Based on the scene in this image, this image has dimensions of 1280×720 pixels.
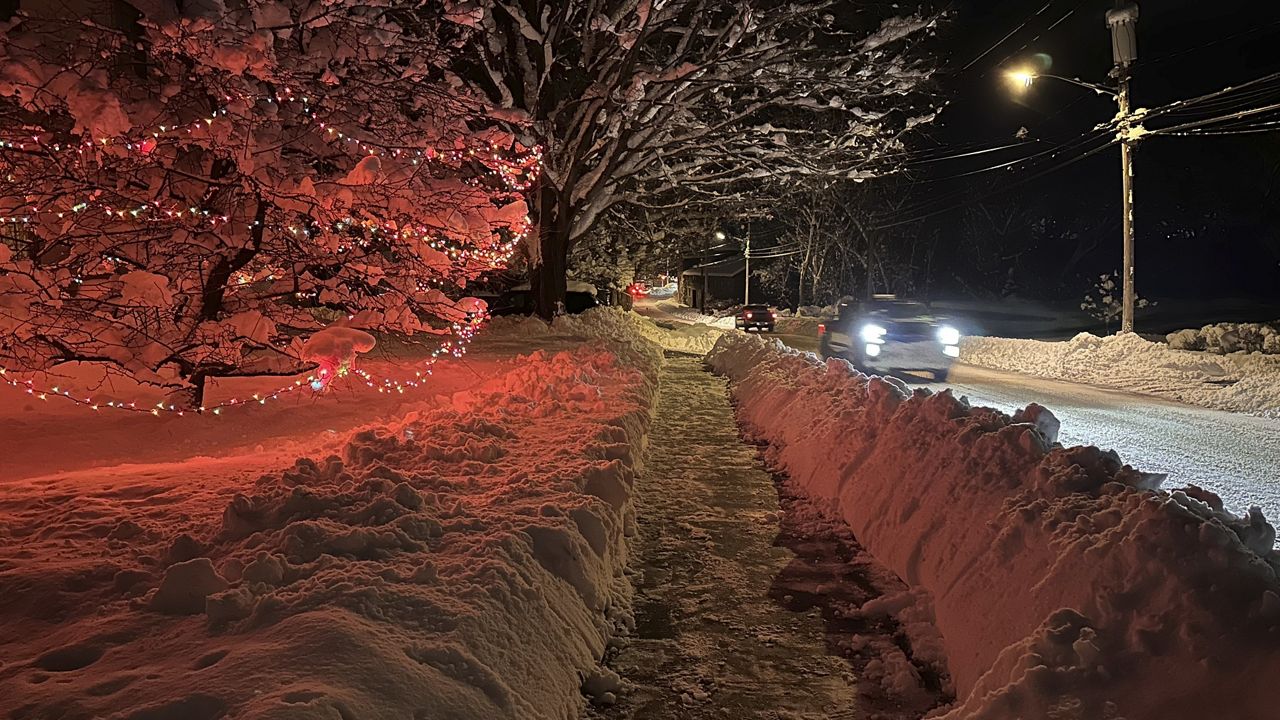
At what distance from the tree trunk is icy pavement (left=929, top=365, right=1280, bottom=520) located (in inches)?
389

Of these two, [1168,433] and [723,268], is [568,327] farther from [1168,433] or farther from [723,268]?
[723,268]

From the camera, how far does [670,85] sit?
17.3m

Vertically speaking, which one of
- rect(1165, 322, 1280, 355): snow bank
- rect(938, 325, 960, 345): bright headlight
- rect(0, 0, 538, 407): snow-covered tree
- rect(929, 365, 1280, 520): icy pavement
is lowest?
rect(929, 365, 1280, 520): icy pavement

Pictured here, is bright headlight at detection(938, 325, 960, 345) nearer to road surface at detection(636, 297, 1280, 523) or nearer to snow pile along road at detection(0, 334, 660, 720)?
road surface at detection(636, 297, 1280, 523)

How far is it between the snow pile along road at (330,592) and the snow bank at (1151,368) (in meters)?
12.8

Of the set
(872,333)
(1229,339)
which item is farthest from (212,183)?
(1229,339)

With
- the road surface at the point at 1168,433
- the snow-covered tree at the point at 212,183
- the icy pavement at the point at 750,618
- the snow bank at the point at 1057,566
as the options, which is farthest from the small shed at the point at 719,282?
the snow bank at the point at 1057,566

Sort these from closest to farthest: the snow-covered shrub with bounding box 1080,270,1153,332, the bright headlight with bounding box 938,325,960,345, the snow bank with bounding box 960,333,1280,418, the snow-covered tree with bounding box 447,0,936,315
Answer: the snow bank with bounding box 960,333,1280,418
the snow-covered tree with bounding box 447,0,936,315
the bright headlight with bounding box 938,325,960,345
the snow-covered shrub with bounding box 1080,270,1153,332

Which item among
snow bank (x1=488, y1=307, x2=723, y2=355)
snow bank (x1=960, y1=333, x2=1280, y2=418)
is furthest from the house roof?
snow bank (x1=960, y1=333, x2=1280, y2=418)

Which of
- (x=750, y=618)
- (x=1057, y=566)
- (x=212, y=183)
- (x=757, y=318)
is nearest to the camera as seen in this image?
(x=1057, y=566)

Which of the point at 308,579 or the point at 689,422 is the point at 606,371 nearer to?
the point at 689,422

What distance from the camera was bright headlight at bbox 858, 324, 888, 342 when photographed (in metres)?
17.2

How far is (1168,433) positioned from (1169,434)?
87mm

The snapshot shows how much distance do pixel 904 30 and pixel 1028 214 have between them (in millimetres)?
43537
